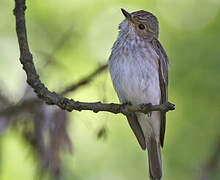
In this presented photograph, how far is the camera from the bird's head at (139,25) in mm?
5188

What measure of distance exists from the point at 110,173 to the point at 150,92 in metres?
3.01

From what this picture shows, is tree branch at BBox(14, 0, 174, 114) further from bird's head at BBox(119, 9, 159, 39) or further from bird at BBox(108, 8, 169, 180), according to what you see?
bird's head at BBox(119, 9, 159, 39)

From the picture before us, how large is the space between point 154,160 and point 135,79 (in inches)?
52.6

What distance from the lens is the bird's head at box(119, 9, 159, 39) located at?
5.19 m

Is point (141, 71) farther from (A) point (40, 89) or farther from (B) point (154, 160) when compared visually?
(A) point (40, 89)

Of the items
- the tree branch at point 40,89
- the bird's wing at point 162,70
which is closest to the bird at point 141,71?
the bird's wing at point 162,70

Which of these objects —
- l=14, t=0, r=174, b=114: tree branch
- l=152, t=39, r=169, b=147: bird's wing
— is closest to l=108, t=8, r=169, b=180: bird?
l=152, t=39, r=169, b=147: bird's wing

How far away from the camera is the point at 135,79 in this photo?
4750mm

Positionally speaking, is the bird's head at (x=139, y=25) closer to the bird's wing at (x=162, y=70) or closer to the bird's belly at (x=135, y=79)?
the bird's wing at (x=162, y=70)

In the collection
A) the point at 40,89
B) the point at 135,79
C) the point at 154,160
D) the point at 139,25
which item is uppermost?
the point at 139,25

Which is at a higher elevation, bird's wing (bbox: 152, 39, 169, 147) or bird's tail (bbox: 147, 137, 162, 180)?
bird's wing (bbox: 152, 39, 169, 147)

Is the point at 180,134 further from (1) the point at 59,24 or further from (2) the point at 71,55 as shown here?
(1) the point at 59,24

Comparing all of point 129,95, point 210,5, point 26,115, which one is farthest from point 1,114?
point 210,5

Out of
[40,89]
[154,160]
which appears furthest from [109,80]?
[40,89]
